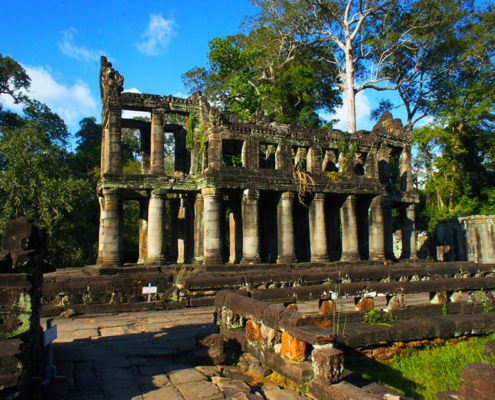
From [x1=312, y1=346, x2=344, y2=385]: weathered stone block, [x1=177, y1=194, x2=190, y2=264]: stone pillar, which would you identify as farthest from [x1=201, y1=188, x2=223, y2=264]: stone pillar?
[x1=312, y1=346, x2=344, y2=385]: weathered stone block

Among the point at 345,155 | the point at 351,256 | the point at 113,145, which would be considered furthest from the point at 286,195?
the point at 113,145

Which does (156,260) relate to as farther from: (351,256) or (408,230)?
(408,230)

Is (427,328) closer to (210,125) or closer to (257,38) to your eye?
(210,125)

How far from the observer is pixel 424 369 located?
19.6 ft

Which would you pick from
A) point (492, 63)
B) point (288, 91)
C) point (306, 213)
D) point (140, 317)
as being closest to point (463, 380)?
point (140, 317)

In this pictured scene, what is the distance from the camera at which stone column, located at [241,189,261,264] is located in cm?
1767

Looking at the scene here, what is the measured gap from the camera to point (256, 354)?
21.1 ft

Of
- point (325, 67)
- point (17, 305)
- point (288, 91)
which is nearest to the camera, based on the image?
point (17, 305)

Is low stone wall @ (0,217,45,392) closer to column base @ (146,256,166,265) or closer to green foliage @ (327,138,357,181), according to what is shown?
column base @ (146,256,166,265)

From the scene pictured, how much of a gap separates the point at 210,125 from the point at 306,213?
8.43 metres

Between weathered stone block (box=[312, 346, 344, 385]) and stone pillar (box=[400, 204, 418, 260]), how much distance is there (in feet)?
67.8

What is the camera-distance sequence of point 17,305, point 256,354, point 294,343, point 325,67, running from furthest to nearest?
point 325,67 → point 256,354 → point 294,343 → point 17,305

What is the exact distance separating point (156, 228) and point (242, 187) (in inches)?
153

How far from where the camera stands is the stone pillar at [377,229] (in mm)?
21453
